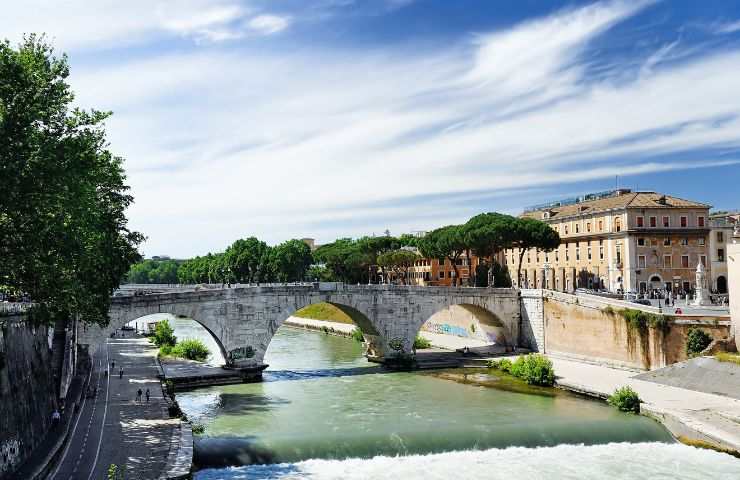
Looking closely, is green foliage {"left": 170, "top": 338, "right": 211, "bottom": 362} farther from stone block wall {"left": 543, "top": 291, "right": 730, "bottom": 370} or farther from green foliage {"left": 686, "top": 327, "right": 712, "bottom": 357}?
green foliage {"left": 686, "top": 327, "right": 712, "bottom": 357}

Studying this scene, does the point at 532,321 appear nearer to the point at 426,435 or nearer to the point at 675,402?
the point at 675,402

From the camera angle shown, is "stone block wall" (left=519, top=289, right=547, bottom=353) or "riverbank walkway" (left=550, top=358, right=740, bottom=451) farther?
"stone block wall" (left=519, top=289, right=547, bottom=353)

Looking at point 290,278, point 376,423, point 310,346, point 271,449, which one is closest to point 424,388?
point 376,423

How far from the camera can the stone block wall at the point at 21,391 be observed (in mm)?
19188

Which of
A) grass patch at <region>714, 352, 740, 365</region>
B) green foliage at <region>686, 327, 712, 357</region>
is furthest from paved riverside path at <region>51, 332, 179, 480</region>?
green foliage at <region>686, 327, 712, 357</region>

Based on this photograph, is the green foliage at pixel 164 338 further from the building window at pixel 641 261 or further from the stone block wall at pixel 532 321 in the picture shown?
the building window at pixel 641 261

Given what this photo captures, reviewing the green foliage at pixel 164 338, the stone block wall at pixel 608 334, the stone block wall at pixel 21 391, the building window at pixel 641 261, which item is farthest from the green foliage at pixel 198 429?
the building window at pixel 641 261

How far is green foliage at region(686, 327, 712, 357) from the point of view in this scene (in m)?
37.0

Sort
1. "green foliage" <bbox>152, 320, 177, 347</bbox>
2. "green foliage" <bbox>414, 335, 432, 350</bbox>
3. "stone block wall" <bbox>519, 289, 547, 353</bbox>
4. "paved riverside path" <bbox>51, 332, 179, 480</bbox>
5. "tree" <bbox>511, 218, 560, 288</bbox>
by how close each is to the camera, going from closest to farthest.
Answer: "paved riverside path" <bbox>51, 332, 179, 480</bbox>, "stone block wall" <bbox>519, 289, 547, 353</bbox>, "green foliage" <bbox>152, 320, 177, 347</bbox>, "green foliage" <bbox>414, 335, 432, 350</bbox>, "tree" <bbox>511, 218, 560, 288</bbox>

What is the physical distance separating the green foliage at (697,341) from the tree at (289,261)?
61.3 metres

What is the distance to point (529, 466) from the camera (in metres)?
24.2

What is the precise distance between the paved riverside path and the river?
78.8 inches

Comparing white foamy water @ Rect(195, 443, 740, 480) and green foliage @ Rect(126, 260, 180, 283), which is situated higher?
green foliage @ Rect(126, 260, 180, 283)

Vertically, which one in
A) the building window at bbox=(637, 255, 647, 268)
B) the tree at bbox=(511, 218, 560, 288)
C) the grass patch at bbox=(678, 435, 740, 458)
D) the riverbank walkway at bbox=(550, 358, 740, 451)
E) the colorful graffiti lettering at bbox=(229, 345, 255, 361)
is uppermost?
the tree at bbox=(511, 218, 560, 288)
